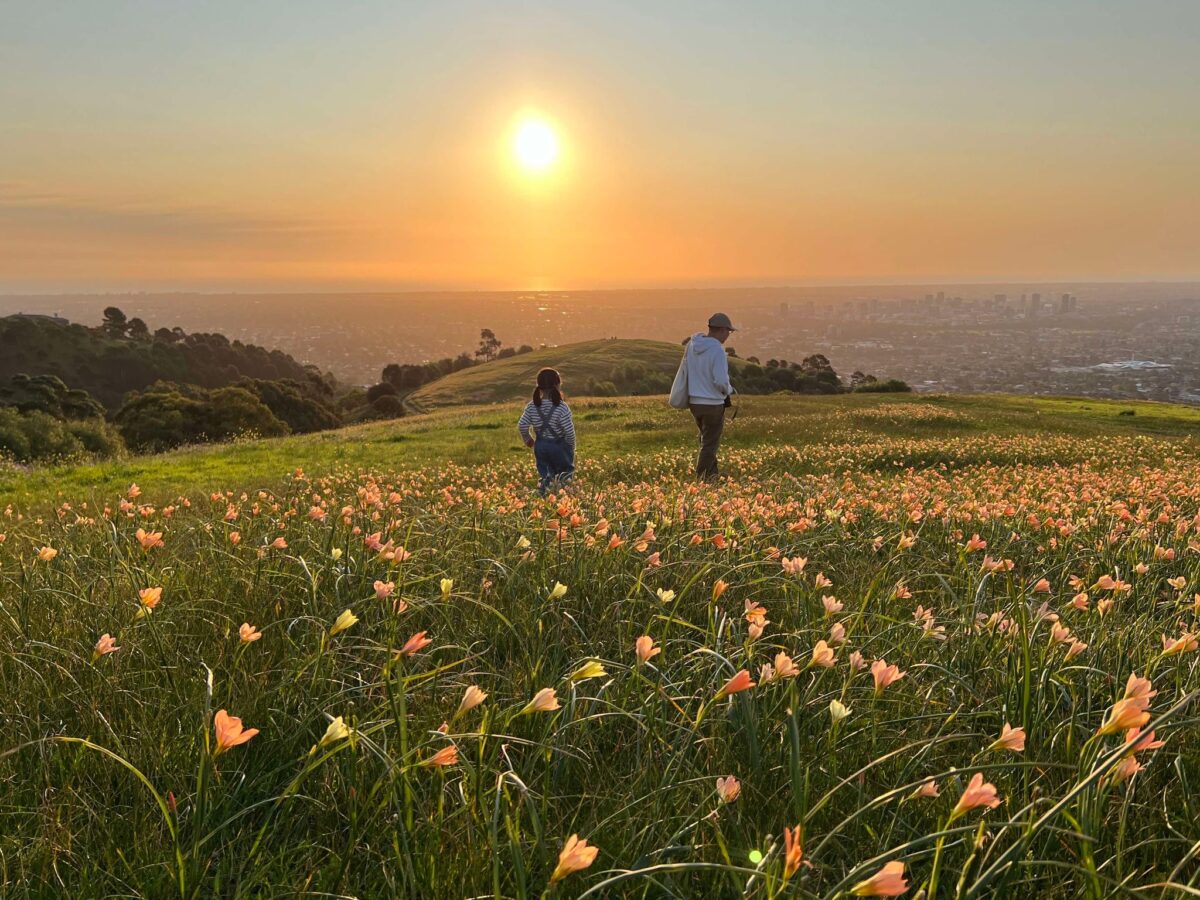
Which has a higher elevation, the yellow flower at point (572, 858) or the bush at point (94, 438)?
the yellow flower at point (572, 858)

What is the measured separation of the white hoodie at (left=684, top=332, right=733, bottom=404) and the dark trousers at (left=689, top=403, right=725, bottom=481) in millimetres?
151

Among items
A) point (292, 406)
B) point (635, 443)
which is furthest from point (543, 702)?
point (292, 406)

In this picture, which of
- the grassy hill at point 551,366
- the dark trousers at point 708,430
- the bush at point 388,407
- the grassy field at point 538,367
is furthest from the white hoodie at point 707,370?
the grassy hill at point 551,366

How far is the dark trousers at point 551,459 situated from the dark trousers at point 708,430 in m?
2.55

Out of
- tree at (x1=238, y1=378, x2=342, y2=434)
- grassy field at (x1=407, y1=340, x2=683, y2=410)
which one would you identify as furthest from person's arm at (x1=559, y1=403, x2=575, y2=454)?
grassy field at (x1=407, y1=340, x2=683, y2=410)

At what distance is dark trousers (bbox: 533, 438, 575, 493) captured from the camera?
11.7 meters

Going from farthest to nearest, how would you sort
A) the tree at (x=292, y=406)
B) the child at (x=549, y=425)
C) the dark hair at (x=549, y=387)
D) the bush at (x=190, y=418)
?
the tree at (x=292, y=406)
the bush at (x=190, y=418)
the child at (x=549, y=425)
the dark hair at (x=549, y=387)

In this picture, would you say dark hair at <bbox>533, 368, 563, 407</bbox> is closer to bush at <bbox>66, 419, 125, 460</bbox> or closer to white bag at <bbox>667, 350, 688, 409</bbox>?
white bag at <bbox>667, 350, 688, 409</bbox>

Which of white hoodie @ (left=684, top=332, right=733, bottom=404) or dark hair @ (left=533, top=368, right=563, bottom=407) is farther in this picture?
white hoodie @ (left=684, top=332, right=733, bottom=404)

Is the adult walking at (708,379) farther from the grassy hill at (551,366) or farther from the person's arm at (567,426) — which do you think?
the grassy hill at (551,366)

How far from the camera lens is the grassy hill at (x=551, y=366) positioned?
8550cm

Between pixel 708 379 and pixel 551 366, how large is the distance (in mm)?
72579

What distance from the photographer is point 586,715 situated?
3027mm

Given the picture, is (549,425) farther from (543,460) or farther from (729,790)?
(729,790)
